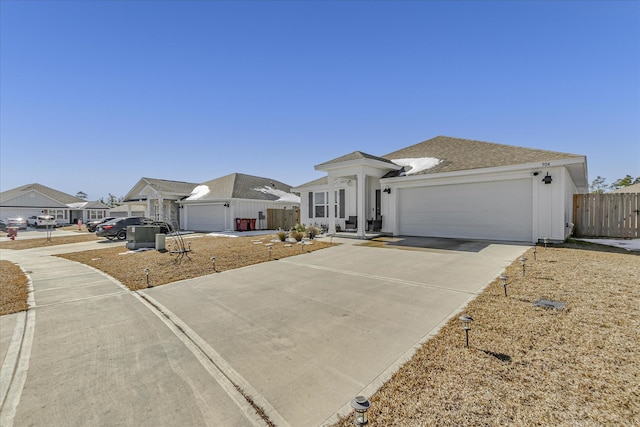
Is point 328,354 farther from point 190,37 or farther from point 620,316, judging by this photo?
point 190,37

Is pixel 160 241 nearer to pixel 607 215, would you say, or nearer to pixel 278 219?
pixel 278 219

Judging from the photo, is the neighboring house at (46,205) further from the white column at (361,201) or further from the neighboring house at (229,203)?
the white column at (361,201)

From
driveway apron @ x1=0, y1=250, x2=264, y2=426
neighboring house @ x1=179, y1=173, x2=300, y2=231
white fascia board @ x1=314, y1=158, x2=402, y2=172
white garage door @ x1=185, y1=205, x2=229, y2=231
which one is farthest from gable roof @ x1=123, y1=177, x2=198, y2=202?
driveway apron @ x1=0, y1=250, x2=264, y2=426

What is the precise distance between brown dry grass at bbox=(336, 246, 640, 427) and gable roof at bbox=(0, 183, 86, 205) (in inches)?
2139

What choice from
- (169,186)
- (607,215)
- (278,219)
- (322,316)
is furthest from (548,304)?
(169,186)

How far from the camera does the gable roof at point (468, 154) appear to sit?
427 inches

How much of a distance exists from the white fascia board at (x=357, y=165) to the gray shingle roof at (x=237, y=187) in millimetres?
10150

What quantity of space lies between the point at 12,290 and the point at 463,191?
15453 mm

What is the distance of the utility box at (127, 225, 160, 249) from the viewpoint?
12.7 meters

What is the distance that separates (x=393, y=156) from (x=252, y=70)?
9.50 meters

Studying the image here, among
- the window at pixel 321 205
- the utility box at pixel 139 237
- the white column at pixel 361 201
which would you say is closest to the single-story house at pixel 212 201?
the window at pixel 321 205

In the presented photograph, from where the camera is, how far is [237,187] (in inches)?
903

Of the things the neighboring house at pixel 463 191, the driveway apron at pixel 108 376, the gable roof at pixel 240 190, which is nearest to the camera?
the driveway apron at pixel 108 376

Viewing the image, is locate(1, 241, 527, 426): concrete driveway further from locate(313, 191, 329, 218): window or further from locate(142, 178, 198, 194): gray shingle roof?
locate(142, 178, 198, 194): gray shingle roof
